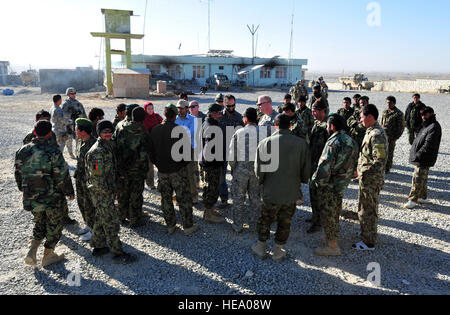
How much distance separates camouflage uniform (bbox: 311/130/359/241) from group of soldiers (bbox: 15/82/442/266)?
12 millimetres

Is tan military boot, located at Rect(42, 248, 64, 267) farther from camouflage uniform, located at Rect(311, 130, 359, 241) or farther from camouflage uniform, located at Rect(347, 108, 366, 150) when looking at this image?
camouflage uniform, located at Rect(347, 108, 366, 150)

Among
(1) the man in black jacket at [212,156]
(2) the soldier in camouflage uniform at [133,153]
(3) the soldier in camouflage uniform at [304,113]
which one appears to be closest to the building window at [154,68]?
(3) the soldier in camouflage uniform at [304,113]

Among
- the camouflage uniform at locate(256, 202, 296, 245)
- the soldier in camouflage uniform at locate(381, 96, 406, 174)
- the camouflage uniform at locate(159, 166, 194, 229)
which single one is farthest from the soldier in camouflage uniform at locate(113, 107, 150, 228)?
the soldier in camouflage uniform at locate(381, 96, 406, 174)

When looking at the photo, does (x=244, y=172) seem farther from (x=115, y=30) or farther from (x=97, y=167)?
(x=115, y=30)

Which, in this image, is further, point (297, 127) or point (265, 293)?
point (297, 127)

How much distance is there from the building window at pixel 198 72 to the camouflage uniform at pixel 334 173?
36984 millimetres

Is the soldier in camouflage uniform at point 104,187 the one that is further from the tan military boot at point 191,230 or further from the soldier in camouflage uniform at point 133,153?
the tan military boot at point 191,230

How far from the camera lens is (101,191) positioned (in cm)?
383

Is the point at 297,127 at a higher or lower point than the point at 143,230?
higher

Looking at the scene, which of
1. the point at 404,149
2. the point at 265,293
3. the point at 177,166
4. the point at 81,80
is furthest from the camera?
the point at 81,80

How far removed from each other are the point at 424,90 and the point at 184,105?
1565 inches

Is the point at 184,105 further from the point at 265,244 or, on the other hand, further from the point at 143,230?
the point at 265,244

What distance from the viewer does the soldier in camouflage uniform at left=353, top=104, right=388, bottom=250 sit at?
4.02 meters
